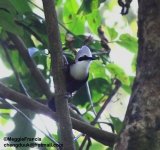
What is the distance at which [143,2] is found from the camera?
1.54 m

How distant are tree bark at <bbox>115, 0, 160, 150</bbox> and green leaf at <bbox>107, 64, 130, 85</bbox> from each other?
0.42 meters

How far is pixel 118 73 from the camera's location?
194 cm

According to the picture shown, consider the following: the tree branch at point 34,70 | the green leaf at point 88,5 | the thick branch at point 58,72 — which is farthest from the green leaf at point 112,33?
the thick branch at point 58,72

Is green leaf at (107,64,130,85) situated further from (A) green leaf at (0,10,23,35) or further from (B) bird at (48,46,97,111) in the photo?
(A) green leaf at (0,10,23,35)

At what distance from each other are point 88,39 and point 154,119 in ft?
2.26

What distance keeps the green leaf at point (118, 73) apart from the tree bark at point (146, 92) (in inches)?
16.7

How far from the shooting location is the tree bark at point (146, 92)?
128cm

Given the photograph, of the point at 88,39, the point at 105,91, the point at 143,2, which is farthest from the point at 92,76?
the point at 143,2

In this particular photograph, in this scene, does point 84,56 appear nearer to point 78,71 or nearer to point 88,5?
point 78,71

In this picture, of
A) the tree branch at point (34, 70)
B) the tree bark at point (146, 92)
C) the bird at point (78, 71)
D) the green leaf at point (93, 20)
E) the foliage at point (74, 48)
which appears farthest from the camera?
the green leaf at point (93, 20)

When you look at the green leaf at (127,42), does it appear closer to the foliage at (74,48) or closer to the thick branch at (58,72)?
the foliage at (74,48)

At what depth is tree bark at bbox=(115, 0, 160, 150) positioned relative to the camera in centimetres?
128

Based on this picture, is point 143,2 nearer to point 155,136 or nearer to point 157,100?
point 157,100

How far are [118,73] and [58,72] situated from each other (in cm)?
60
